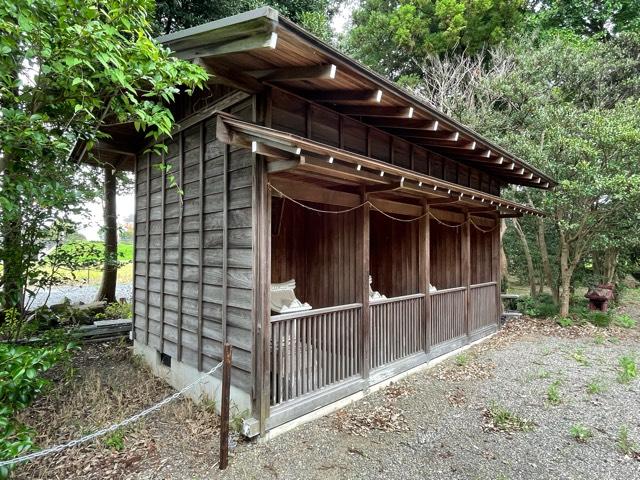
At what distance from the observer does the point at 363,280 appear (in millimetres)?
4453

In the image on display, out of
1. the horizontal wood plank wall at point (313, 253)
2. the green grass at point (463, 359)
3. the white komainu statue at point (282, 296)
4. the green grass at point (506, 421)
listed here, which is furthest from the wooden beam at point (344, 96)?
the green grass at point (463, 359)

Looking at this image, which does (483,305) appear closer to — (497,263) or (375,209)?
(497,263)

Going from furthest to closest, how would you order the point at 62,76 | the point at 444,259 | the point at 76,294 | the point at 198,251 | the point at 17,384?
the point at 76,294
the point at 444,259
the point at 198,251
the point at 62,76
the point at 17,384

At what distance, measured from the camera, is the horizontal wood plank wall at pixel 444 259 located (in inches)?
279

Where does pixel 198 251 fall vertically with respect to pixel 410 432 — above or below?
above

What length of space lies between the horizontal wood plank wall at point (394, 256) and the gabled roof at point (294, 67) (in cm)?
205

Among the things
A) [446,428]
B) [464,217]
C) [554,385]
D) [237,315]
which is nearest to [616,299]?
[464,217]

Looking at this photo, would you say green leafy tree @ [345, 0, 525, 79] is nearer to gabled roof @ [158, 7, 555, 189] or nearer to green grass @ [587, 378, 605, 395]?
gabled roof @ [158, 7, 555, 189]

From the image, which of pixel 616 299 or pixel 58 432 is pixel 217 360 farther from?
pixel 616 299

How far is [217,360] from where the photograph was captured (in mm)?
3965

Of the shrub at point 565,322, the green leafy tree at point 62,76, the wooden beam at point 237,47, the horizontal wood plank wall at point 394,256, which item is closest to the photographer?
the green leafy tree at point 62,76

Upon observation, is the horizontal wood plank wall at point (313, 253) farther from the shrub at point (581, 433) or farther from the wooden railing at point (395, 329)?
the shrub at point (581, 433)

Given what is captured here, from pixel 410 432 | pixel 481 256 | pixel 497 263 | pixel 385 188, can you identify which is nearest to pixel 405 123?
pixel 385 188

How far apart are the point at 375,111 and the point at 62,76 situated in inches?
122
